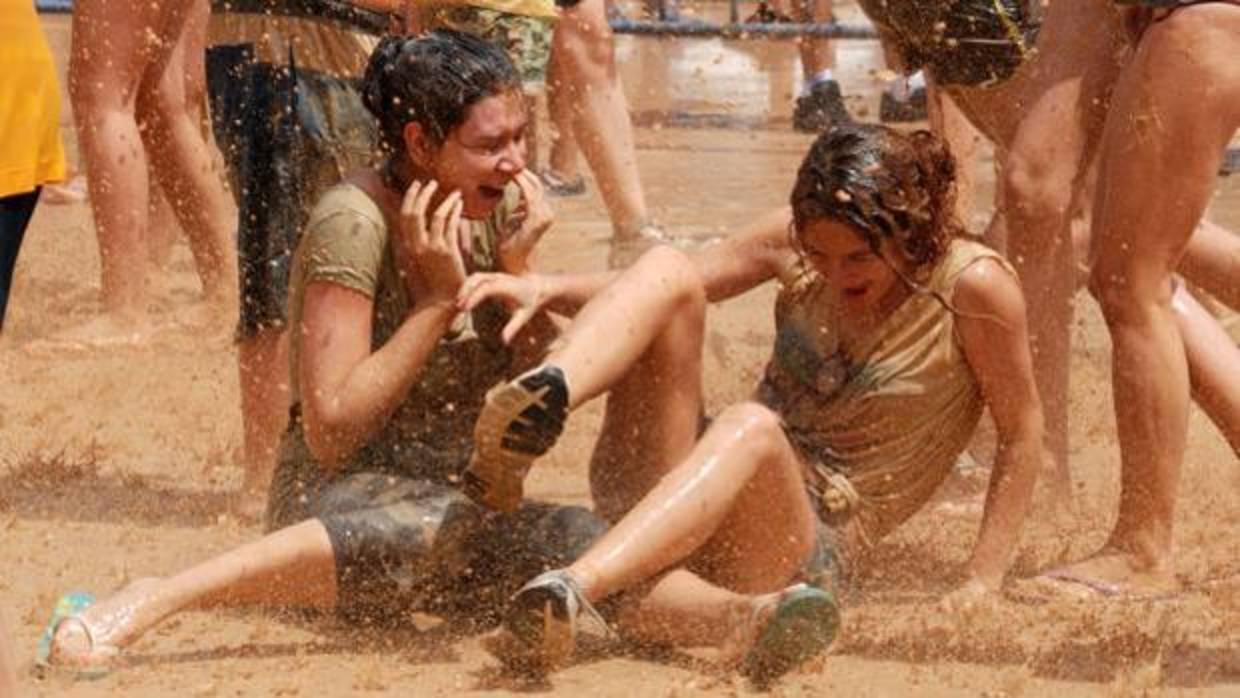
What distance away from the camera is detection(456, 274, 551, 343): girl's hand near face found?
5195mm

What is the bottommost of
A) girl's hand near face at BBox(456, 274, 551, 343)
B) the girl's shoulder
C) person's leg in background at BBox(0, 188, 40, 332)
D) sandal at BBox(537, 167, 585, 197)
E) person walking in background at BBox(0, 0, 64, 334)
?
sandal at BBox(537, 167, 585, 197)

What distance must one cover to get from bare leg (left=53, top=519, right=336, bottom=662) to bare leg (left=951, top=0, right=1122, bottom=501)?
174 cm

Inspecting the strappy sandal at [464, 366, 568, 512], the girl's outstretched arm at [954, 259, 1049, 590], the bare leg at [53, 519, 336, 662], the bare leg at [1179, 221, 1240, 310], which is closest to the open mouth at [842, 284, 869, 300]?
the girl's outstretched arm at [954, 259, 1049, 590]

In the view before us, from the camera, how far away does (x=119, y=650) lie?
4.99 metres

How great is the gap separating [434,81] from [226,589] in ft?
3.25

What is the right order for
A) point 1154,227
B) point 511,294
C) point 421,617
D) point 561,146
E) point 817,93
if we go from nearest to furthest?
point 511,294, point 421,617, point 1154,227, point 561,146, point 817,93

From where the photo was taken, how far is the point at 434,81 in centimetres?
533

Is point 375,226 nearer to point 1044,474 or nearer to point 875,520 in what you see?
point 875,520

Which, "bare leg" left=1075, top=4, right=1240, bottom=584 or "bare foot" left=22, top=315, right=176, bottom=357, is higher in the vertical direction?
"bare leg" left=1075, top=4, right=1240, bottom=584

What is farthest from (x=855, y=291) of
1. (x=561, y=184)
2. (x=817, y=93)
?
(x=817, y=93)

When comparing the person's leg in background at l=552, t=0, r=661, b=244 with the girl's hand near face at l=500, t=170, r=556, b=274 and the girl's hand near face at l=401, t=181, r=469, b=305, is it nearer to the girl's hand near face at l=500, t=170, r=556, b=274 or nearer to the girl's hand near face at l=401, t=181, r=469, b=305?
the girl's hand near face at l=500, t=170, r=556, b=274

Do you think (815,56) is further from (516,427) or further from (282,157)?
(516,427)

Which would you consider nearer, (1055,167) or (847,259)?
(847,259)

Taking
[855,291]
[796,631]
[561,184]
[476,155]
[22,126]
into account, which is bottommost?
[561,184]
